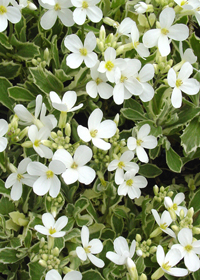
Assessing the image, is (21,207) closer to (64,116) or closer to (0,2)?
(64,116)

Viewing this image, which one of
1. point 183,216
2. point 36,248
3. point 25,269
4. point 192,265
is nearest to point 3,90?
point 36,248

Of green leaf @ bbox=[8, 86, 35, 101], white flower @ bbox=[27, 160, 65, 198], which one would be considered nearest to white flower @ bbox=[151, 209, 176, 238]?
white flower @ bbox=[27, 160, 65, 198]

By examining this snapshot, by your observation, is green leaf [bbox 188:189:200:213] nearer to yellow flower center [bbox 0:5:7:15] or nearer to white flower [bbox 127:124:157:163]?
white flower [bbox 127:124:157:163]

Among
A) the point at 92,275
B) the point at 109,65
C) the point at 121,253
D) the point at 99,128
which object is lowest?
the point at 92,275

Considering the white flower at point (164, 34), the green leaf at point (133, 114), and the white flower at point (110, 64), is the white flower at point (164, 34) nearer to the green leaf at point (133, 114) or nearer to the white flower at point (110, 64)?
the white flower at point (110, 64)

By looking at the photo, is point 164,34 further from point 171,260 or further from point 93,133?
point 171,260

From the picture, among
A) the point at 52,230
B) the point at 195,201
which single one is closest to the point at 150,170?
the point at 195,201
